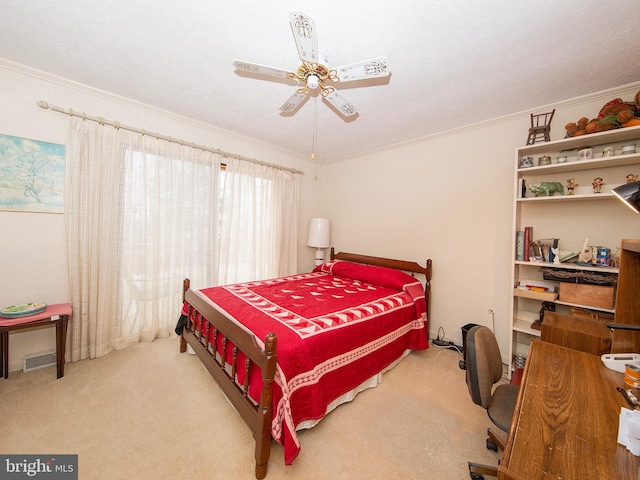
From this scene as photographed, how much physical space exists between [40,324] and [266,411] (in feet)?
7.00

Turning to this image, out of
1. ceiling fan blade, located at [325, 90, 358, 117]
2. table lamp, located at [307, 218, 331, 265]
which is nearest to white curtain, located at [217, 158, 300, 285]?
table lamp, located at [307, 218, 331, 265]

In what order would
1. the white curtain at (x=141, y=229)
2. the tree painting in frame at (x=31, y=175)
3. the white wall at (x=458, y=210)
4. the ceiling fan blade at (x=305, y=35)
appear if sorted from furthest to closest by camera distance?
the white wall at (x=458, y=210) < the white curtain at (x=141, y=229) < the tree painting in frame at (x=31, y=175) < the ceiling fan blade at (x=305, y=35)

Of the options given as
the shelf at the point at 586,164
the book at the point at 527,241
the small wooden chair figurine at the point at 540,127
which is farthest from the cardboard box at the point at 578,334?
the small wooden chair figurine at the point at 540,127

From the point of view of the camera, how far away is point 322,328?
1805 millimetres

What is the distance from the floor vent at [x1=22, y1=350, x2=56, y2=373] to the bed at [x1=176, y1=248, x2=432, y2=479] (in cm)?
108

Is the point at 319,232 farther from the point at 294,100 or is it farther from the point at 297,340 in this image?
the point at 297,340

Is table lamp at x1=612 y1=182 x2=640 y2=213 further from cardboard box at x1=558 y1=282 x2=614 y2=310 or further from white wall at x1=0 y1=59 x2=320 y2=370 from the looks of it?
white wall at x1=0 y1=59 x2=320 y2=370

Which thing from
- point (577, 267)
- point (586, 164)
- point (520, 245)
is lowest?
point (577, 267)

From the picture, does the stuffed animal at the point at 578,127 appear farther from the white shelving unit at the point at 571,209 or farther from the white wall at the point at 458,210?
the white wall at the point at 458,210

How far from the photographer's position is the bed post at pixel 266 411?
1.33 m

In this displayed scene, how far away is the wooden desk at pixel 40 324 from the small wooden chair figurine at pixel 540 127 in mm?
4539

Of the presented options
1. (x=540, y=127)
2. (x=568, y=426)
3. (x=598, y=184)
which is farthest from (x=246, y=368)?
(x=540, y=127)

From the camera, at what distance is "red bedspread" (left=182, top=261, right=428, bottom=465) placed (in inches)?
59.2

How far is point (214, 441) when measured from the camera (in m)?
1.59
